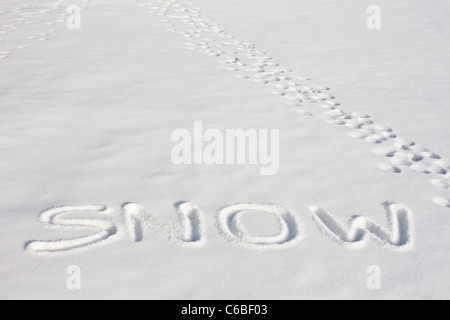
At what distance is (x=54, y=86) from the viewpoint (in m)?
3.54

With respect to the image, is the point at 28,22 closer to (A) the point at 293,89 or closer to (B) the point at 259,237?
(A) the point at 293,89

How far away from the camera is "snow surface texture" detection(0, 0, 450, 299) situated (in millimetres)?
1764

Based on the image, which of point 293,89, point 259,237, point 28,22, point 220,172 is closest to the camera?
point 259,237

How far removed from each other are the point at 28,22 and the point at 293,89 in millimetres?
3741

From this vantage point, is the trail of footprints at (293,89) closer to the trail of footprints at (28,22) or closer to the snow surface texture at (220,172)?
the snow surface texture at (220,172)

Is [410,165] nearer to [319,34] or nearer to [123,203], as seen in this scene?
Answer: [123,203]
